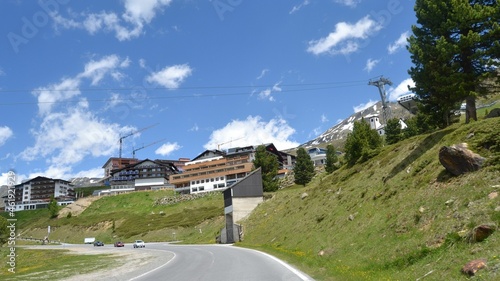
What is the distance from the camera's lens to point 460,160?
17719 mm

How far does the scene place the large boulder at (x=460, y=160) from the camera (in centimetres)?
1702

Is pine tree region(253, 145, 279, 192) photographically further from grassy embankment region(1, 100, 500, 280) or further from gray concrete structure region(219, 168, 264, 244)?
grassy embankment region(1, 100, 500, 280)

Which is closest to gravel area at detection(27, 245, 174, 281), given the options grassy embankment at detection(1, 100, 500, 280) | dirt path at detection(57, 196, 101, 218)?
grassy embankment at detection(1, 100, 500, 280)

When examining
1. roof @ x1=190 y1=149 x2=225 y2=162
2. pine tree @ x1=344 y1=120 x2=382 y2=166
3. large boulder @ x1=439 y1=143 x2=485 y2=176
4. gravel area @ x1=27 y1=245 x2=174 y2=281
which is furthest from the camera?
roof @ x1=190 y1=149 x2=225 y2=162

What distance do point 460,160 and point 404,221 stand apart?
13.6 ft

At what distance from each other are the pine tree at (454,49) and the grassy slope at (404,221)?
3410 mm

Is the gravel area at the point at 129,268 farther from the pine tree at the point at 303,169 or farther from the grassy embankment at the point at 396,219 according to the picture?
the pine tree at the point at 303,169

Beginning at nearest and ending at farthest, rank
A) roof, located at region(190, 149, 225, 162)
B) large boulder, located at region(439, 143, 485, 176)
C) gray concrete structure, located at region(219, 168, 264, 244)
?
1. large boulder, located at region(439, 143, 485, 176)
2. gray concrete structure, located at region(219, 168, 264, 244)
3. roof, located at region(190, 149, 225, 162)

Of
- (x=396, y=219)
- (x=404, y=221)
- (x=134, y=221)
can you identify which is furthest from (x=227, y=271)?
(x=134, y=221)

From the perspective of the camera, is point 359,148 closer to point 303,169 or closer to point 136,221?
point 303,169

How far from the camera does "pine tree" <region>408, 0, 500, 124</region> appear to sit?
24062mm

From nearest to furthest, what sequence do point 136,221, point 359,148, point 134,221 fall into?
point 359,148
point 136,221
point 134,221

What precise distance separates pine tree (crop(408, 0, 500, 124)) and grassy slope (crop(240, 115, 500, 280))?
341 centimetres

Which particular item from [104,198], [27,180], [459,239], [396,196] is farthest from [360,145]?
[27,180]
